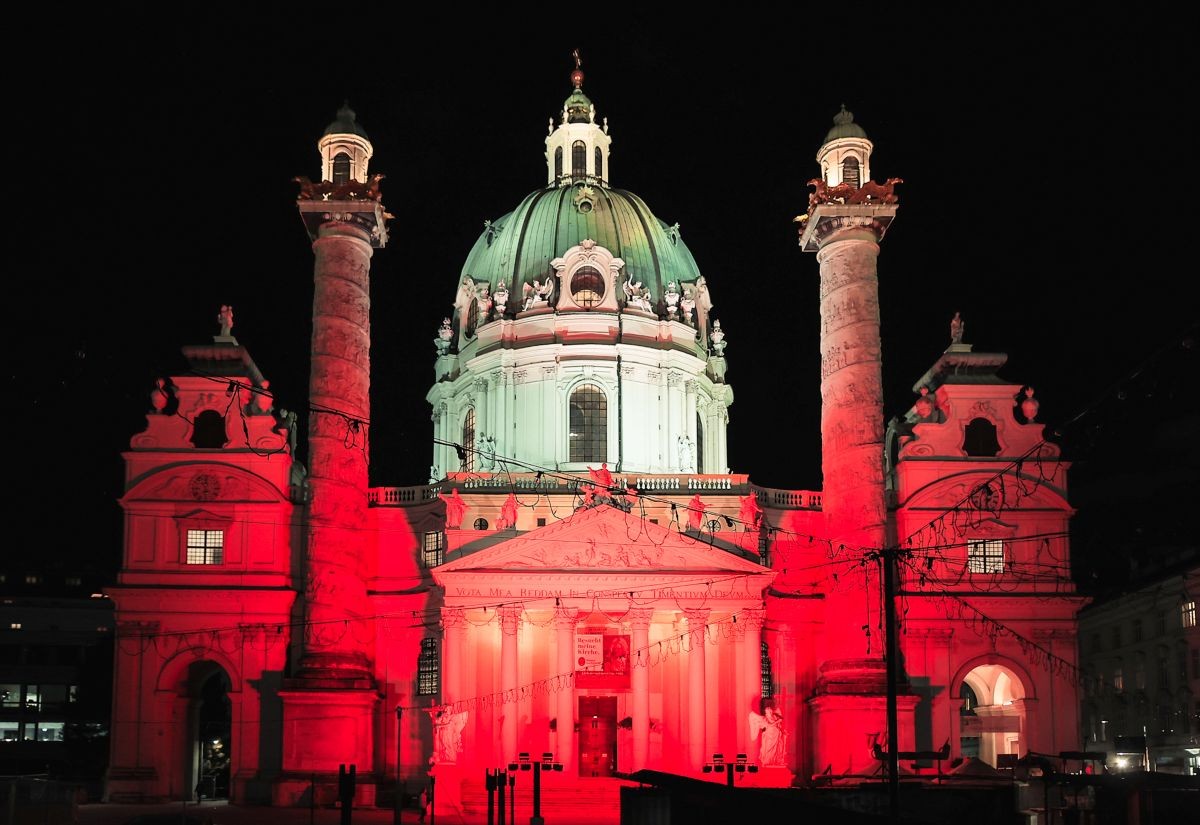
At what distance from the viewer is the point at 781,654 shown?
230 feet

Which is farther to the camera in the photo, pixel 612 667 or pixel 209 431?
pixel 209 431

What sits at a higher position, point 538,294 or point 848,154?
point 848,154

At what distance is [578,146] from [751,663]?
33.7 metres

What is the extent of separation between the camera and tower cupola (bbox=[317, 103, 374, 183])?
229 ft

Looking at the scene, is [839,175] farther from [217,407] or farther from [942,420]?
[217,407]

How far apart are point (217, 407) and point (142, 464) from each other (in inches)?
153

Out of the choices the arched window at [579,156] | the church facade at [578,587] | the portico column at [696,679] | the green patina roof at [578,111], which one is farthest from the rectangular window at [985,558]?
the green patina roof at [578,111]

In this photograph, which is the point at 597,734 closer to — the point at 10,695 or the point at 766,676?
the point at 766,676

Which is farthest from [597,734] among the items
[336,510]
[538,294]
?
[538,294]

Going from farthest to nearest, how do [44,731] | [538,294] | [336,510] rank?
[44,731] → [538,294] → [336,510]

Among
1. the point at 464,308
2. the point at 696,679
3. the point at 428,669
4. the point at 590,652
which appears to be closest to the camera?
the point at 590,652

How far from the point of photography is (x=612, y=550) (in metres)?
66.2

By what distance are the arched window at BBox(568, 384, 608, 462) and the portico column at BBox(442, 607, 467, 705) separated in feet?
50.8

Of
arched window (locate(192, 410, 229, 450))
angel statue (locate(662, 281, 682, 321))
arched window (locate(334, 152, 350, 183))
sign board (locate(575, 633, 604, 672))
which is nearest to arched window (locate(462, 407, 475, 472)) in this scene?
angel statue (locate(662, 281, 682, 321))
